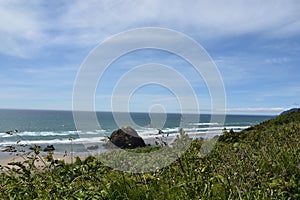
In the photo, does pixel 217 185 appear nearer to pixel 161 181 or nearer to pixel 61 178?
pixel 161 181

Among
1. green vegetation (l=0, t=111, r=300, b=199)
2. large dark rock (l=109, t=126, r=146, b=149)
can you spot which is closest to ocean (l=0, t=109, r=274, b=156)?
green vegetation (l=0, t=111, r=300, b=199)

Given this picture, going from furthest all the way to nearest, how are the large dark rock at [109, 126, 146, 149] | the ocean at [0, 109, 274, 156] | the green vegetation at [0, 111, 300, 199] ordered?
the large dark rock at [109, 126, 146, 149] < the ocean at [0, 109, 274, 156] < the green vegetation at [0, 111, 300, 199]

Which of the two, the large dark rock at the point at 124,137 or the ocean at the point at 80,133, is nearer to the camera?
the ocean at the point at 80,133

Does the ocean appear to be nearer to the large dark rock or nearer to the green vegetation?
the green vegetation

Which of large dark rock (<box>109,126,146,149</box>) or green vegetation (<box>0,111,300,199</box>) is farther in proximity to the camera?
large dark rock (<box>109,126,146,149</box>)

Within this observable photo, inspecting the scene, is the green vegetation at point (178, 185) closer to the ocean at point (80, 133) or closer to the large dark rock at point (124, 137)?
the ocean at point (80, 133)

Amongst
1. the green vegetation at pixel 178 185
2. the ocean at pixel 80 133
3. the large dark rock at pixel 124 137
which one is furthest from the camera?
the large dark rock at pixel 124 137

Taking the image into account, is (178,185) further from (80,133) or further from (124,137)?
(124,137)

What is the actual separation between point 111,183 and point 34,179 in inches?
41.5

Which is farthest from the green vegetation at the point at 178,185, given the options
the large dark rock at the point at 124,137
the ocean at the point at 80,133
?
the large dark rock at the point at 124,137

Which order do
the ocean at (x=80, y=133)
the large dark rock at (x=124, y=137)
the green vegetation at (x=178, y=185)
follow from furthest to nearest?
the large dark rock at (x=124, y=137) < the ocean at (x=80, y=133) < the green vegetation at (x=178, y=185)

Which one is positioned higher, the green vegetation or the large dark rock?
the green vegetation

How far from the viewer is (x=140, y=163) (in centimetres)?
629

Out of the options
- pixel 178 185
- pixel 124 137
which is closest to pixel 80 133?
pixel 178 185
